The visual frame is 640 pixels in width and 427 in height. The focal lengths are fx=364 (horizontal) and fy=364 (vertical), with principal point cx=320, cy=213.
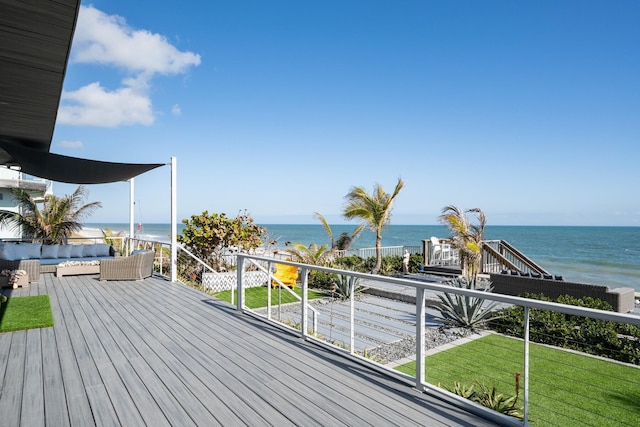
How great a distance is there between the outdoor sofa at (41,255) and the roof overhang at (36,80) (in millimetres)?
2020

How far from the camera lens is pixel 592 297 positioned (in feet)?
26.0

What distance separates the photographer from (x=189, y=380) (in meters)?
3.00

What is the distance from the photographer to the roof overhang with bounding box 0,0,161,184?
110 inches

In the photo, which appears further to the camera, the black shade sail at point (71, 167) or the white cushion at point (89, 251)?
the white cushion at point (89, 251)

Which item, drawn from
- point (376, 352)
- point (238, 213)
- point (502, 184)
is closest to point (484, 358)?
point (376, 352)

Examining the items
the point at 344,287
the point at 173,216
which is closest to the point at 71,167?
the point at 173,216

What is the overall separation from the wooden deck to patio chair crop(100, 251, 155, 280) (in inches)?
126

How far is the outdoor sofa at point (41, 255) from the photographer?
794 cm

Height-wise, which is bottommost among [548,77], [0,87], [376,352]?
[376,352]

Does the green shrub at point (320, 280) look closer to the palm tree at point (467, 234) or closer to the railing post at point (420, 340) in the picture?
the palm tree at point (467, 234)

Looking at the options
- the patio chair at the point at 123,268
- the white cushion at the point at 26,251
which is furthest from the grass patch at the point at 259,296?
the white cushion at the point at 26,251

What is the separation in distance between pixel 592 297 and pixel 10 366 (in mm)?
9885

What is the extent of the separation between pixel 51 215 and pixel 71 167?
7.09 meters

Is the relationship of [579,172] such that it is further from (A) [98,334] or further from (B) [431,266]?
(A) [98,334]
